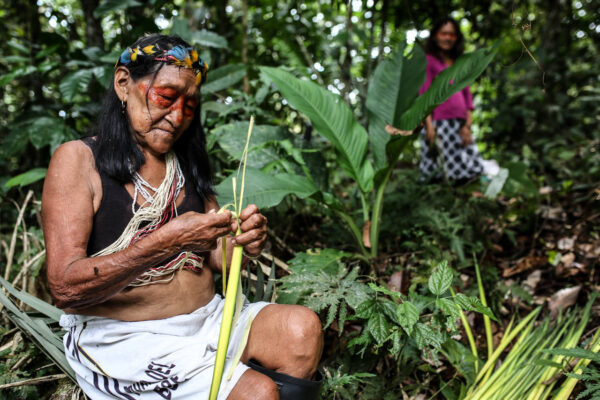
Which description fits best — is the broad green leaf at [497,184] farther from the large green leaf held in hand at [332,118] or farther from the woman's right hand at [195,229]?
the woman's right hand at [195,229]

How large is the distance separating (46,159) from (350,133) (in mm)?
2435

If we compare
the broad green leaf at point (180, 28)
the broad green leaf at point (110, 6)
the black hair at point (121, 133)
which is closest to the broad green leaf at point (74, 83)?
the broad green leaf at point (110, 6)

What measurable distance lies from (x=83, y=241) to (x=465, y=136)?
325 centimetres

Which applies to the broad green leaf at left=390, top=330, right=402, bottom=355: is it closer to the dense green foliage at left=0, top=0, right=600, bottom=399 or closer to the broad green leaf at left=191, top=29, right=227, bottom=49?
the dense green foliage at left=0, top=0, right=600, bottom=399

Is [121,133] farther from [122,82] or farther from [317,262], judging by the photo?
[317,262]

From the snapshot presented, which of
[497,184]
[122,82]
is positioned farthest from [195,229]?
[497,184]

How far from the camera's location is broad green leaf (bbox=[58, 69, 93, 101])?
8.04ft

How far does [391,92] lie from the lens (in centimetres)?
252

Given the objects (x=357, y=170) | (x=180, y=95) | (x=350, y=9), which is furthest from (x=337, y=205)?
(x=350, y=9)

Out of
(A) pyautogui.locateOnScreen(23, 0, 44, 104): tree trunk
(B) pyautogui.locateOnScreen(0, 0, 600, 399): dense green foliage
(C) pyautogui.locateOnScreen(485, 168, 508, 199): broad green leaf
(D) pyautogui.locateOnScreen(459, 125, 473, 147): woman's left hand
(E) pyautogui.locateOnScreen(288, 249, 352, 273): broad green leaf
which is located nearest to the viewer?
(B) pyautogui.locateOnScreen(0, 0, 600, 399): dense green foliage

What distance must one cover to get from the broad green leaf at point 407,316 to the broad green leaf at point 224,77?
72.9 inches

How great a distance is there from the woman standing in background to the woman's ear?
2654mm

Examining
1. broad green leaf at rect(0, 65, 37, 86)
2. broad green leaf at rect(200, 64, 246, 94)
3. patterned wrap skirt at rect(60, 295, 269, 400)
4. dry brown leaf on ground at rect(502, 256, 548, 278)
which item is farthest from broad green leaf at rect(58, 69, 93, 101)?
dry brown leaf on ground at rect(502, 256, 548, 278)

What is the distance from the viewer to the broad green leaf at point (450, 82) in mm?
2115
